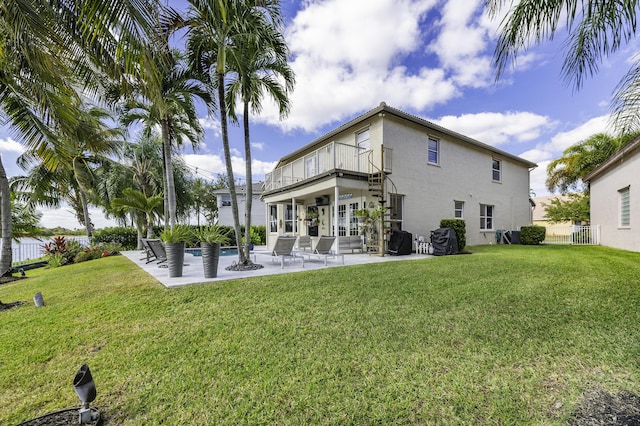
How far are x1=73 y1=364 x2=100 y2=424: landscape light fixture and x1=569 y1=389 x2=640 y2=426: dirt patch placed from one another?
144 inches

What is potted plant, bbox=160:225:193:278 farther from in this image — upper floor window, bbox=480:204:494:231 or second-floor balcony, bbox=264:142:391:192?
upper floor window, bbox=480:204:494:231

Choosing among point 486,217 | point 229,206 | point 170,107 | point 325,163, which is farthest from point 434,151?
point 229,206

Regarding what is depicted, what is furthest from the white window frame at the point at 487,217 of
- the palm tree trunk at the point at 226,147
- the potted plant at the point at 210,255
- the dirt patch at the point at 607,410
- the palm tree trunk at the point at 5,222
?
the palm tree trunk at the point at 5,222

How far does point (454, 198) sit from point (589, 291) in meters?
10.3

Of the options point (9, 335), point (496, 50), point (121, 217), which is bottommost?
point (9, 335)

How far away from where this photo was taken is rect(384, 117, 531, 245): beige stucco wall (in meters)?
12.6

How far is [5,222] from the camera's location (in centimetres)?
809

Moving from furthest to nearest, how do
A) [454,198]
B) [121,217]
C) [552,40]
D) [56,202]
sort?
[121,217]
[56,202]
[454,198]
[552,40]

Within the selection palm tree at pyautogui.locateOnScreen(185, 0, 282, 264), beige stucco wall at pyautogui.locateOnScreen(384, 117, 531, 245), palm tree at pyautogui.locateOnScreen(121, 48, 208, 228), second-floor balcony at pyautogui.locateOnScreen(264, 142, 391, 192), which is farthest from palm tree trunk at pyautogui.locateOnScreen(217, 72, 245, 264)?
beige stucco wall at pyautogui.locateOnScreen(384, 117, 531, 245)

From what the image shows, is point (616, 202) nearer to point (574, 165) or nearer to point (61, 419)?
point (574, 165)

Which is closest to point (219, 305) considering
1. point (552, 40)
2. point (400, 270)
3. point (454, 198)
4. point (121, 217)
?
point (400, 270)

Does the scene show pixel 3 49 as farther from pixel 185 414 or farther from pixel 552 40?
pixel 552 40

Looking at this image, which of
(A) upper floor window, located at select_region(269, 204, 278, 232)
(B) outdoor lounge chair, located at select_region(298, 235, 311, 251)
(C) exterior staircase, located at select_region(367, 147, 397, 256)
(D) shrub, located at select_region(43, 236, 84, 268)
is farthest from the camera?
(A) upper floor window, located at select_region(269, 204, 278, 232)

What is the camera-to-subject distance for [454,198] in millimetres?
14797
